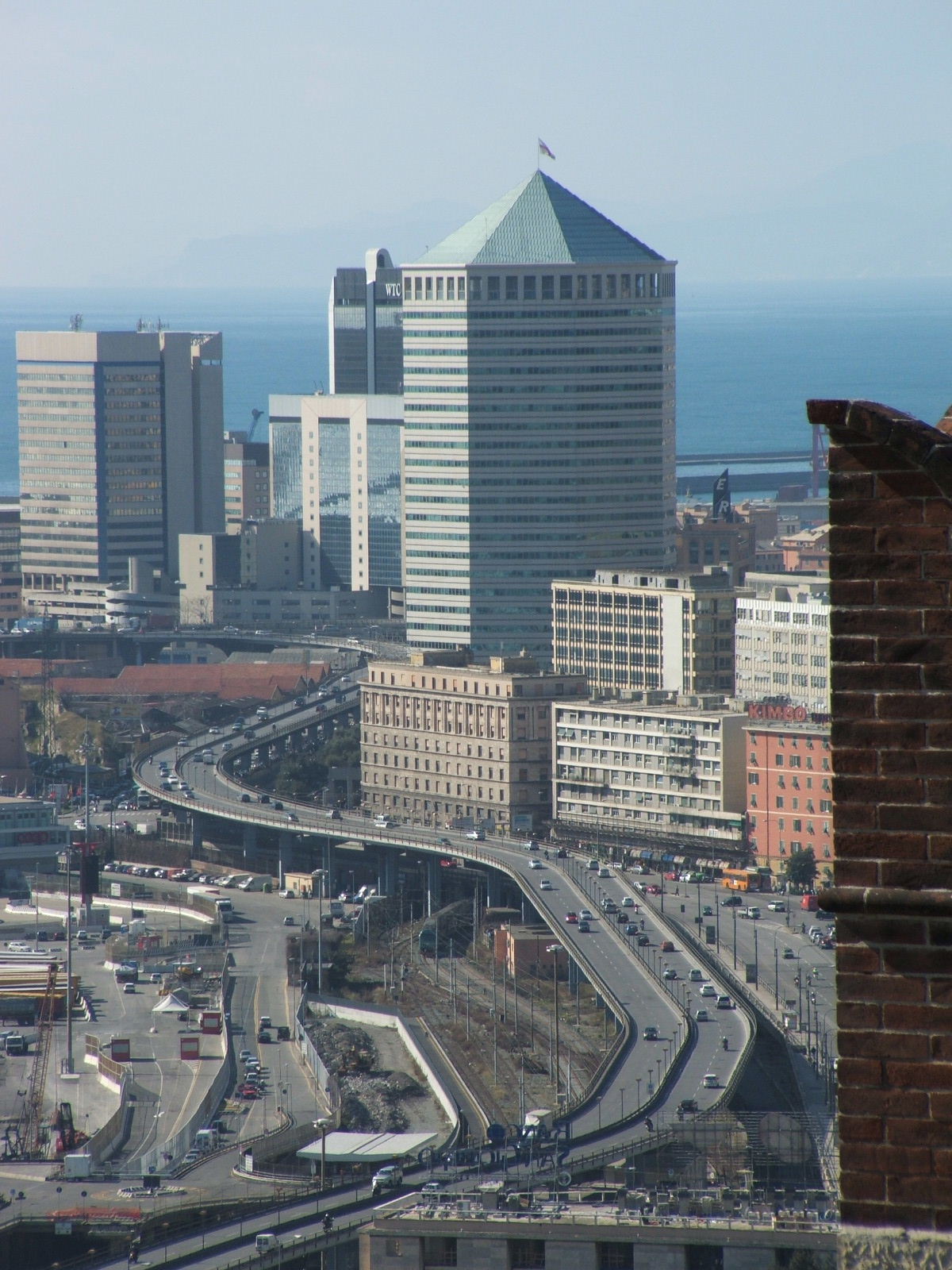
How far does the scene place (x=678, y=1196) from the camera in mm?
27797

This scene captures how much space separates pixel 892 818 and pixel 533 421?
82.6 metres

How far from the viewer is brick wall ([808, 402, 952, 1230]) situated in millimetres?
3734

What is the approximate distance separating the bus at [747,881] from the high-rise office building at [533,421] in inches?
1097

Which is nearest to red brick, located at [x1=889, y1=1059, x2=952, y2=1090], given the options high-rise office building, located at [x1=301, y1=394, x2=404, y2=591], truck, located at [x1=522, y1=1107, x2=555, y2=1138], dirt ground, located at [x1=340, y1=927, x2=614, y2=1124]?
truck, located at [x1=522, y1=1107, x2=555, y2=1138]

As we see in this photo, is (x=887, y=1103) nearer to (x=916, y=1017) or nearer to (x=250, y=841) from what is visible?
(x=916, y=1017)

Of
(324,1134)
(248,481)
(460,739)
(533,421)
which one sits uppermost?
(533,421)

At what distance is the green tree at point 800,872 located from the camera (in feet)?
187

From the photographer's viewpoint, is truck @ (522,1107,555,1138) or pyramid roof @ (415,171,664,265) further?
pyramid roof @ (415,171,664,265)

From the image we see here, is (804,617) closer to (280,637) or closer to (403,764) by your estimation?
(403,764)

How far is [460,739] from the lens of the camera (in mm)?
70688

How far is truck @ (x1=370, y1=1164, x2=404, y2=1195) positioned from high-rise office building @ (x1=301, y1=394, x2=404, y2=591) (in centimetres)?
7613

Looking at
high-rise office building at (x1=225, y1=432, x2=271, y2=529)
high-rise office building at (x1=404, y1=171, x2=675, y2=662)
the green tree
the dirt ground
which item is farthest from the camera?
high-rise office building at (x1=225, y1=432, x2=271, y2=529)

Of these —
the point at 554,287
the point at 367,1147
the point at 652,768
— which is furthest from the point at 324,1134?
the point at 554,287

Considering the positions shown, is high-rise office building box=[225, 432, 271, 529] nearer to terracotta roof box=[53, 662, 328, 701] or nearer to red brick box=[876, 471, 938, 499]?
terracotta roof box=[53, 662, 328, 701]
